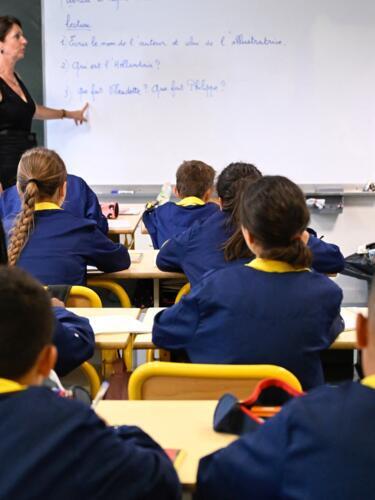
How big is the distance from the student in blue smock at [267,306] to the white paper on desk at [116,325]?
5.9 inches

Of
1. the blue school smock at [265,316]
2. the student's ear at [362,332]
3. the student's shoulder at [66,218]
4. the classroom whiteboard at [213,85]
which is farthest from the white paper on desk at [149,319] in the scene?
the classroom whiteboard at [213,85]

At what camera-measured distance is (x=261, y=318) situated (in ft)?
6.25

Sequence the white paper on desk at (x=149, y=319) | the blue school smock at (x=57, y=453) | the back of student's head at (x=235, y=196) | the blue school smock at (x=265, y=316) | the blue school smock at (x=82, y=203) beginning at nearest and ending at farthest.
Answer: the blue school smock at (x=57, y=453) < the blue school smock at (x=265, y=316) < the white paper on desk at (x=149, y=319) < the back of student's head at (x=235, y=196) < the blue school smock at (x=82, y=203)

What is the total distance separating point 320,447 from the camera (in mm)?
1042

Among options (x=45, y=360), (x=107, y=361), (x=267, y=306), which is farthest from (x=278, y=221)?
(x=45, y=360)

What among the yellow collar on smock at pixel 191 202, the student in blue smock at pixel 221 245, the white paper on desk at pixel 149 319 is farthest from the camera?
the yellow collar on smock at pixel 191 202

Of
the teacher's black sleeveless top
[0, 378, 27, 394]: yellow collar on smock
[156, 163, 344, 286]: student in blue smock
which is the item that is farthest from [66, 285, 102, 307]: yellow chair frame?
the teacher's black sleeveless top

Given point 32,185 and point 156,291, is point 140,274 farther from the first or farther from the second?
point 32,185

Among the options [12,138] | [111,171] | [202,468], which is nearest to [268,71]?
[111,171]

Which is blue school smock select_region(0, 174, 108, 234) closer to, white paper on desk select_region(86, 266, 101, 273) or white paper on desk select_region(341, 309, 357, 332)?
white paper on desk select_region(86, 266, 101, 273)

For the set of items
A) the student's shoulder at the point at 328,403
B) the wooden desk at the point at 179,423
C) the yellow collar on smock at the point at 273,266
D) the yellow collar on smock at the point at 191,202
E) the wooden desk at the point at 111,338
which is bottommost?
the wooden desk at the point at 179,423

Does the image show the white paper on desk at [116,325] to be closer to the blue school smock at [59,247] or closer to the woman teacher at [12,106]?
the blue school smock at [59,247]

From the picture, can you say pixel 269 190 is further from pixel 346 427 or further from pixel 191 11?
pixel 191 11

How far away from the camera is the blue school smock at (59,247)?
9.11 feet
